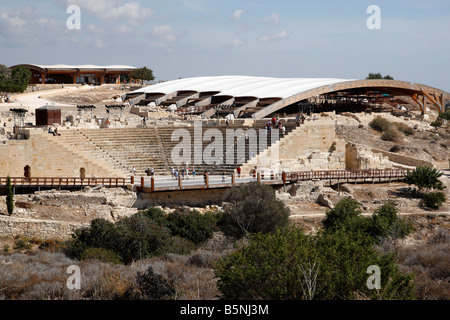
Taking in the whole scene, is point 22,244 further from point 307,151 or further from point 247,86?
point 247,86

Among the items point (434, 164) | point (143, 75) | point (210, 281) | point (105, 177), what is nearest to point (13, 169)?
point (105, 177)

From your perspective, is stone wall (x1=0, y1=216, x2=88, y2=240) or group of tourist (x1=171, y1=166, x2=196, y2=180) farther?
group of tourist (x1=171, y1=166, x2=196, y2=180)

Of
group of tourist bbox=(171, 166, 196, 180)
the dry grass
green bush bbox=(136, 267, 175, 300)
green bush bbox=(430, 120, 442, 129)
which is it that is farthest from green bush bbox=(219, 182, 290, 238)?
green bush bbox=(430, 120, 442, 129)

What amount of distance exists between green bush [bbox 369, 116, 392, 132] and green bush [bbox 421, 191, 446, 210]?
18613 millimetres

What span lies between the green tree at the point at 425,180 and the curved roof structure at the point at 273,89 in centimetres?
1450

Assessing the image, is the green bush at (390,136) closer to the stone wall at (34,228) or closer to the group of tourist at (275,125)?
the group of tourist at (275,125)

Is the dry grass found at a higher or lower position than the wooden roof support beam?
lower

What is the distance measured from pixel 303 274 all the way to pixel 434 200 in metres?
20.5

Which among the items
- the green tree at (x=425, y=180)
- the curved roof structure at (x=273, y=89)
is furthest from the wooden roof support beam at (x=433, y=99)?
the green tree at (x=425, y=180)

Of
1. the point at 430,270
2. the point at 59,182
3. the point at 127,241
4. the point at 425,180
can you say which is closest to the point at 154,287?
the point at 430,270

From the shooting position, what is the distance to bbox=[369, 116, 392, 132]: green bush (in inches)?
1891

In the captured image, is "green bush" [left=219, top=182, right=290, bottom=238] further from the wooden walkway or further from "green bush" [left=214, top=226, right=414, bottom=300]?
"green bush" [left=214, top=226, right=414, bottom=300]

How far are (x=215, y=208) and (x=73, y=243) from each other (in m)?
8.77

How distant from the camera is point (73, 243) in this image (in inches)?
794
